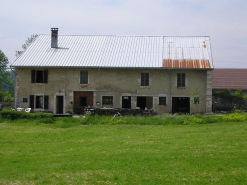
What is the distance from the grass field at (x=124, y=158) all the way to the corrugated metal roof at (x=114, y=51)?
50.6 feet

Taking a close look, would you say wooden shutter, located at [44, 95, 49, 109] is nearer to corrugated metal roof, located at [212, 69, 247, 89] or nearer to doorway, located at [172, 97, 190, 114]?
doorway, located at [172, 97, 190, 114]

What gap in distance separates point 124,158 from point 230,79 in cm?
4158

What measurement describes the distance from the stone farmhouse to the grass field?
14355 millimetres

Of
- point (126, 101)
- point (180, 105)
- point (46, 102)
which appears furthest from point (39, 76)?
point (180, 105)

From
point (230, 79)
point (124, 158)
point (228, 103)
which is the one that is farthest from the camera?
point (230, 79)

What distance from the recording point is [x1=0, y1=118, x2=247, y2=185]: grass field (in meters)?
8.99

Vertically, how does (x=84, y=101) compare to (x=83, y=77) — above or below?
below

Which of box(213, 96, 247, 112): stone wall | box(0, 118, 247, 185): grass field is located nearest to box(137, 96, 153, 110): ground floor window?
box(213, 96, 247, 112): stone wall

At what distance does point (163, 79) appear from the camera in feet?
106

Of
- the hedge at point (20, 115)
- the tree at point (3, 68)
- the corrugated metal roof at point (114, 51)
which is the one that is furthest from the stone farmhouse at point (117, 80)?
the tree at point (3, 68)

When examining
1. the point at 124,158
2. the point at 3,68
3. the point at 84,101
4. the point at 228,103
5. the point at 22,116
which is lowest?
the point at 124,158

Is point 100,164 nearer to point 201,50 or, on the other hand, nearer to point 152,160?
point 152,160

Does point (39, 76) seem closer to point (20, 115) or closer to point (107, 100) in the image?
point (107, 100)

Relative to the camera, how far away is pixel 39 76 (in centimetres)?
3344
